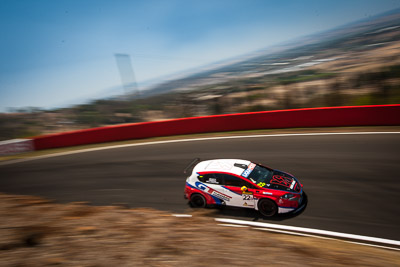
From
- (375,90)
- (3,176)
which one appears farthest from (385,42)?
(3,176)

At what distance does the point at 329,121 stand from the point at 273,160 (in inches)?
216

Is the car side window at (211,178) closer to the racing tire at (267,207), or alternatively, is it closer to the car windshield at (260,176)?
the car windshield at (260,176)

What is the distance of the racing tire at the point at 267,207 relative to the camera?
7504 mm

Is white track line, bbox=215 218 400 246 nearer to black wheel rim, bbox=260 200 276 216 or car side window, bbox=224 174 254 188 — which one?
black wheel rim, bbox=260 200 276 216

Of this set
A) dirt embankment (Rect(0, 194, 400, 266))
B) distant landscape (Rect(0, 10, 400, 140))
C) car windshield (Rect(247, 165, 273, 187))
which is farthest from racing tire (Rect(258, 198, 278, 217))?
distant landscape (Rect(0, 10, 400, 140))

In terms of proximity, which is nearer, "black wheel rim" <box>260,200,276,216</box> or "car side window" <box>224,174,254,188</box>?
"black wheel rim" <box>260,200,276,216</box>

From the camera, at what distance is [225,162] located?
28.1 feet

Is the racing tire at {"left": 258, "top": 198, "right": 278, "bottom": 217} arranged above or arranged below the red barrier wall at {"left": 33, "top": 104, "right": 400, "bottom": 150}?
below

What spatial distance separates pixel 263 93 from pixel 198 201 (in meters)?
11.5

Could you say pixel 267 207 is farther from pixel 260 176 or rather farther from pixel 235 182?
pixel 235 182

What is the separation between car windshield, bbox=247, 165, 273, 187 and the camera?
7.82 meters

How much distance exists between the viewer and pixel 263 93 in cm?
1809

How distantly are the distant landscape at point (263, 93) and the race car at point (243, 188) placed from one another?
9938mm

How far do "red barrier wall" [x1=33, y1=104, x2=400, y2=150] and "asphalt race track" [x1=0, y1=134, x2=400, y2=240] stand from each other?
5.91 ft
